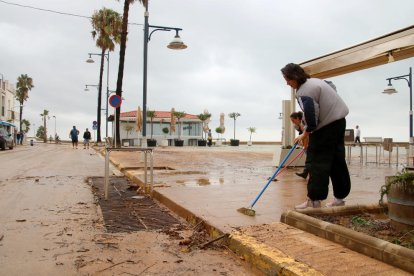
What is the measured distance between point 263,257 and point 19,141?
191 ft

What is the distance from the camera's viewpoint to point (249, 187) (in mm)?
7078

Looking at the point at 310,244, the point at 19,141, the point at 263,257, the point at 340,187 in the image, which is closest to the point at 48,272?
the point at 263,257

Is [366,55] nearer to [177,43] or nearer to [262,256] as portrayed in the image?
[262,256]

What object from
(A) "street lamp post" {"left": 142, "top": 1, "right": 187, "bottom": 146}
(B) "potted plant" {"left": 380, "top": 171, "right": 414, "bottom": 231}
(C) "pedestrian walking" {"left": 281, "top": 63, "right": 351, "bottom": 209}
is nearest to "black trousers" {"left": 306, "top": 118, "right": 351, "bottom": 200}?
(C) "pedestrian walking" {"left": 281, "top": 63, "right": 351, "bottom": 209}

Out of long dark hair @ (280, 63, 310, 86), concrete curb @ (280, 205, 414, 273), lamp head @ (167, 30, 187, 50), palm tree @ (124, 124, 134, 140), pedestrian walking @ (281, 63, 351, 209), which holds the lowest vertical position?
concrete curb @ (280, 205, 414, 273)

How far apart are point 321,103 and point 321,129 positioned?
29 cm

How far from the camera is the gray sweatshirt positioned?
4.30 meters

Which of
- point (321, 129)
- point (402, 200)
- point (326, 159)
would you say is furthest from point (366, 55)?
point (402, 200)

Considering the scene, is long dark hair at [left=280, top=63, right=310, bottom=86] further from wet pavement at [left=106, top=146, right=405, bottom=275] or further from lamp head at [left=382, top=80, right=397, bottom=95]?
lamp head at [left=382, top=80, right=397, bottom=95]

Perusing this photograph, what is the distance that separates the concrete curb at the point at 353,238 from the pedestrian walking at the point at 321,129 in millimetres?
364

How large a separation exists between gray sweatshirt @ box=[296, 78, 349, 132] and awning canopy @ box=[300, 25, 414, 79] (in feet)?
12.7

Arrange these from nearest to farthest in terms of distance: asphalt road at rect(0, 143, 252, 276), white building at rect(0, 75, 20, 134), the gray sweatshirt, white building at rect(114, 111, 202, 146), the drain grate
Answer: asphalt road at rect(0, 143, 252, 276)
the gray sweatshirt
the drain grate
white building at rect(0, 75, 20, 134)
white building at rect(114, 111, 202, 146)

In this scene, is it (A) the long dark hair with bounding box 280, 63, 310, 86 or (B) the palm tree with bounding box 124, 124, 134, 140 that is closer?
(A) the long dark hair with bounding box 280, 63, 310, 86

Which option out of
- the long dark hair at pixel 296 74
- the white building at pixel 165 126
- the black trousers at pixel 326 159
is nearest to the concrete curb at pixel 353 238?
the black trousers at pixel 326 159
